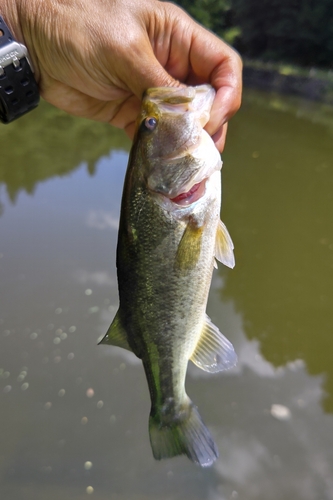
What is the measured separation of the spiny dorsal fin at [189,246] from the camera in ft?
5.43

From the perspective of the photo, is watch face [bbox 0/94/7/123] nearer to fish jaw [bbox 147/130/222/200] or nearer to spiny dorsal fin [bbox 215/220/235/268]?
fish jaw [bbox 147/130/222/200]

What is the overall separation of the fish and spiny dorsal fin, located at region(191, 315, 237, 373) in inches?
1.1

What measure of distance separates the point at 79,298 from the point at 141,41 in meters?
3.15

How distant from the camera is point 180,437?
1863 mm

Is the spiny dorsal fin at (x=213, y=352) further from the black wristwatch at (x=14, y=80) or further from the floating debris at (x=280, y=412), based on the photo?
the floating debris at (x=280, y=412)

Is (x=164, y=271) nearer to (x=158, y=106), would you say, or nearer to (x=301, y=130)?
(x=158, y=106)

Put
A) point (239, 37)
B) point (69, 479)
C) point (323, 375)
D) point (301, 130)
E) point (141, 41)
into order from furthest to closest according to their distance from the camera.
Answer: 1. point (239, 37)
2. point (301, 130)
3. point (323, 375)
4. point (69, 479)
5. point (141, 41)

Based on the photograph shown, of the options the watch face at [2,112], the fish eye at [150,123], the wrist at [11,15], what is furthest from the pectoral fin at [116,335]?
the wrist at [11,15]

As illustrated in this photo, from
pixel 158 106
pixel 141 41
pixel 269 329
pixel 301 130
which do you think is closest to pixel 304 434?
pixel 269 329

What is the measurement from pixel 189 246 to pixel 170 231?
101mm

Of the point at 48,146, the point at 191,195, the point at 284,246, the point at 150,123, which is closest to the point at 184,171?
the point at 191,195

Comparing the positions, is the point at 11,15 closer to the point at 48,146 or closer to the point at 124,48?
the point at 124,48

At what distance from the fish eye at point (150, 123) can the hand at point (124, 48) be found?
0.83 ft

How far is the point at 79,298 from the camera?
4504 millimetres
